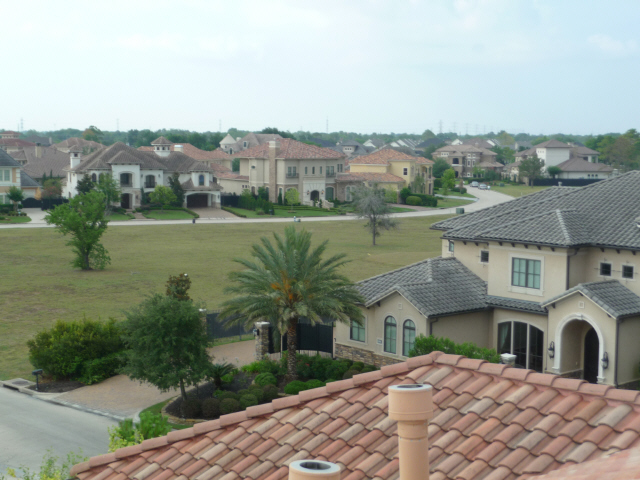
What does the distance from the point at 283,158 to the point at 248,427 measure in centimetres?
9810

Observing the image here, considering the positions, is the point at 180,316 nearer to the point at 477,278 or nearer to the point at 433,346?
the point at 433,346

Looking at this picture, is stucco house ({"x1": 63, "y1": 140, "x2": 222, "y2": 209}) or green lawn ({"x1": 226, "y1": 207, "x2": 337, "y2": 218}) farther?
stucco house ({"x1": 63, "y1": 140, "x2": 222, "y2": 209})

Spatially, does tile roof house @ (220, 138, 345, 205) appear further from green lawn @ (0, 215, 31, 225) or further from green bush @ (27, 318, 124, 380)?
green bush @ (27, 318, 124, 380)

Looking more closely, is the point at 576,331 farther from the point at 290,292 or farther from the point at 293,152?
the point at 293,152

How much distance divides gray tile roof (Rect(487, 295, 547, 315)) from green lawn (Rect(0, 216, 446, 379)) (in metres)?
17.3

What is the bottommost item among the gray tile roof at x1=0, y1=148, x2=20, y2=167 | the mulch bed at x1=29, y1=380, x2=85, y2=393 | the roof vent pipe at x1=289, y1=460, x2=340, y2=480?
the mulch bed at x1=29, y1=380, x2=85, y2=393

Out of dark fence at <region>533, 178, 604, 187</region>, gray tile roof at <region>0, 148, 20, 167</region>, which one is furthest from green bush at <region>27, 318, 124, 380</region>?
dark fence at <region>533, 178, 604, 187</region>

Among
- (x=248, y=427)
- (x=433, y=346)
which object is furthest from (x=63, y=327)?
(x=248, y=427)

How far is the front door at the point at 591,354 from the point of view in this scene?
2861 centimetres

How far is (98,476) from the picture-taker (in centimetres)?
1068

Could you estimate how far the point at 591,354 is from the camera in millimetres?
28766

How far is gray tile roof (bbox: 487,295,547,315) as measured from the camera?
29.3m

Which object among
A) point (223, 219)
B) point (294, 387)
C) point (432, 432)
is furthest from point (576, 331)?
point (223, 219)

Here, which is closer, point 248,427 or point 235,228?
point 248,427
